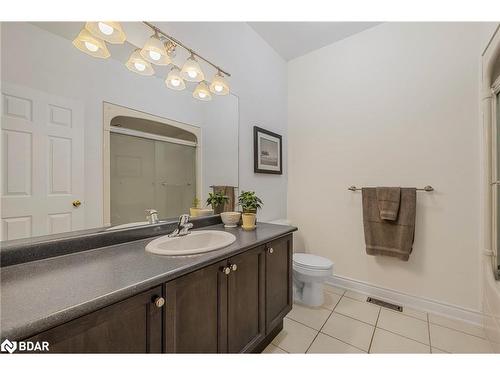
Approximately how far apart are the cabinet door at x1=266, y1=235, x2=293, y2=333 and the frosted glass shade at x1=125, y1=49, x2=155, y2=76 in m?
1.34

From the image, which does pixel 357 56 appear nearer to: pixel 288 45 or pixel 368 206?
pixel 288 45

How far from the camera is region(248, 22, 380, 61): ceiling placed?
2.07 meters

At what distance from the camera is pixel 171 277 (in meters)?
0.79

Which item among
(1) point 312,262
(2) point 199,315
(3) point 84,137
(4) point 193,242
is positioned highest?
(3) point 84,137

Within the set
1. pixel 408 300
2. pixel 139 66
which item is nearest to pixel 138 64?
pixel 139 66

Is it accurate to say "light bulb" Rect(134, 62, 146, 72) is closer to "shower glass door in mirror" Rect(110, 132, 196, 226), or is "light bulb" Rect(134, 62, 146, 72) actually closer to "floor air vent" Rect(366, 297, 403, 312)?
"shower glass door in mirror" Rect(110, 132, 196, 226)

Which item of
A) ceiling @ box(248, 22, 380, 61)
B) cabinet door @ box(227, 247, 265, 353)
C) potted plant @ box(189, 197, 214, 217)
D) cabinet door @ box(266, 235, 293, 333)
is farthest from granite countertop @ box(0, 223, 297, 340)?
ceiling @ box(248, 22, 380, 61)

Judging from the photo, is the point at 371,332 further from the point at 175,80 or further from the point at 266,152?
the point at 175,80

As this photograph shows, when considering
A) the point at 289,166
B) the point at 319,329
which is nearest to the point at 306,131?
the point at 289,166

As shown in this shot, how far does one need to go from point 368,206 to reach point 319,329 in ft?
3.90

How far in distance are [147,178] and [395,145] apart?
216 centimetres

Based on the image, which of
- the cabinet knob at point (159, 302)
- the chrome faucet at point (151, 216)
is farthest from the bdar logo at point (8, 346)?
the chrome faucet at point (151, 216)

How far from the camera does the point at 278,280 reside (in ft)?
4.82
